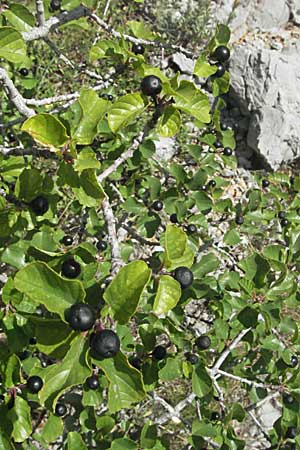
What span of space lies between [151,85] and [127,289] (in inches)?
27.2

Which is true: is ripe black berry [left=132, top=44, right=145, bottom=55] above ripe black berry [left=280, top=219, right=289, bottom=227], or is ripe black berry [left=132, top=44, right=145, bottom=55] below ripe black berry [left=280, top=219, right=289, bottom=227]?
above

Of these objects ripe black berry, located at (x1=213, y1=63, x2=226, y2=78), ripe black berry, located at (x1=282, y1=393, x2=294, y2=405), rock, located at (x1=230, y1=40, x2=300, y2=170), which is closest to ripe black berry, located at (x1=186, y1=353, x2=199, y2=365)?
ripe black berry, located at (x1=282, y1=393, x2=294, y2=405)

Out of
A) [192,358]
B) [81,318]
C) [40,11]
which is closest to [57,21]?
[40,11]

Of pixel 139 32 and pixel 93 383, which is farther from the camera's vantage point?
pixel 139 32

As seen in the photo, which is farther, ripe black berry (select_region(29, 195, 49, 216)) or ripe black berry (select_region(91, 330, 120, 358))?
ripe black berry (select_region(29, 195, 49, 216))

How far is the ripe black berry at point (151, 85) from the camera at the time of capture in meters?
1.63

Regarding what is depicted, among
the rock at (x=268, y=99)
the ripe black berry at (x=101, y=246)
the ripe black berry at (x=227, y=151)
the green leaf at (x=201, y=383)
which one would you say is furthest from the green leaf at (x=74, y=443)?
the rock at (x=268, y=99)

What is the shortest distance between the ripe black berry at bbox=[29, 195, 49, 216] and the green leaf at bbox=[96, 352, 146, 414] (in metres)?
0.65

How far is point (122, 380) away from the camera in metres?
1.30

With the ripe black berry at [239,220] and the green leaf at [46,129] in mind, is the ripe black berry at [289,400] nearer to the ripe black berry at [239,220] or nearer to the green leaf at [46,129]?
the ripe black berry at [239,220]

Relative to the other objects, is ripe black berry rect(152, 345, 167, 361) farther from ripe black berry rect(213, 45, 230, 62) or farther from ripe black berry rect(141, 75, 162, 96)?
ripe black berry rect(213, 45, 230, 62)

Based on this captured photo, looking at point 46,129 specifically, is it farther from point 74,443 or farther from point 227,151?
point 227,151

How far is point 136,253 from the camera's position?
4.04 meters

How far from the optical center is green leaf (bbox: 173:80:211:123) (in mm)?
1594
